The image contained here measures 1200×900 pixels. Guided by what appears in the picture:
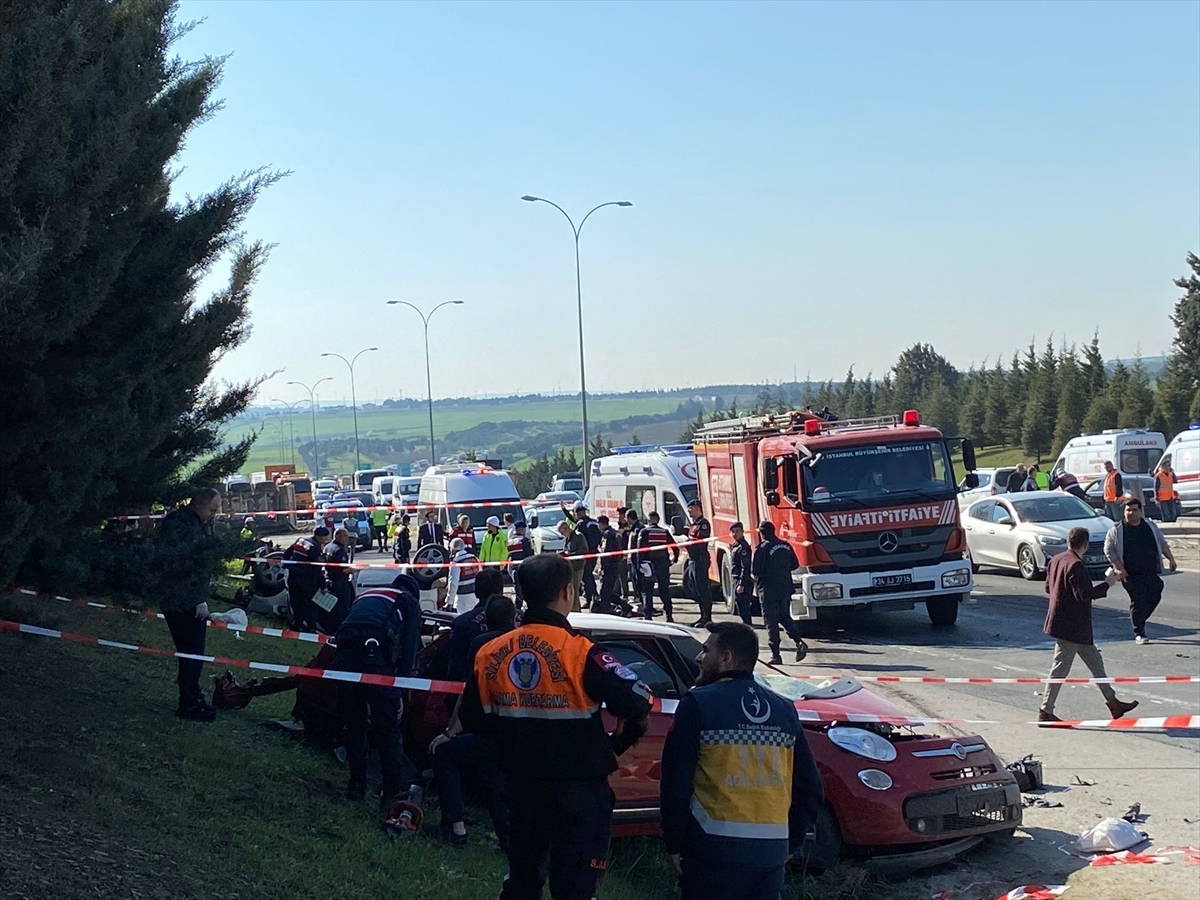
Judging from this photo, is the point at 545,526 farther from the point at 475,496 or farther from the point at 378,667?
the point at 378,667

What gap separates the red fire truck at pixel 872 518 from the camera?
56.0 ft

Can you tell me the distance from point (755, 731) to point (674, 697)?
2.98 metres

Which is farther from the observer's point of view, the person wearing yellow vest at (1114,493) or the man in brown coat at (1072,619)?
the person wearing yellow vest at (1114,493)

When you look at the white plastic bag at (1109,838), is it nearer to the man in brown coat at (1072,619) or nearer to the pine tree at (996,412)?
the man in brown coat at (1072,619)

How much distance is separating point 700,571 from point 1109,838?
492 inches

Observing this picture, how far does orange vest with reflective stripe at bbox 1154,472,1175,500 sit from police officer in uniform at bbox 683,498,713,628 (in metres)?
13.8

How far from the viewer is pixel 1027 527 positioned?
22.4 m

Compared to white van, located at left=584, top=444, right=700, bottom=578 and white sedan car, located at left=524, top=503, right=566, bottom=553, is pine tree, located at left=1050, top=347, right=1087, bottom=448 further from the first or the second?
white van, located at left=584, top=444, right=700, bottom=578

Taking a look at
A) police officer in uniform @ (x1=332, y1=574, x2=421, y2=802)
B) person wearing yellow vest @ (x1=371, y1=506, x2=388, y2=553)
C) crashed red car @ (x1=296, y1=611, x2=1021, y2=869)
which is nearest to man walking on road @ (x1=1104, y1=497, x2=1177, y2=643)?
crashed red car @ (x1=296, y1=611, x2=1021, y2=869)

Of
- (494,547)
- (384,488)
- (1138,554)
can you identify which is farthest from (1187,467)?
(384,488)

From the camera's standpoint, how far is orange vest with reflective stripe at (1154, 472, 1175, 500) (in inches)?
1156

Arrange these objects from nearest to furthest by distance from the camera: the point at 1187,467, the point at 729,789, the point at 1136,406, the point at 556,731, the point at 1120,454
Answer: the point at 729,789 → the point at 556,731 → the point at 1187,467 → the point at 1120,454 → the point at 1136,406

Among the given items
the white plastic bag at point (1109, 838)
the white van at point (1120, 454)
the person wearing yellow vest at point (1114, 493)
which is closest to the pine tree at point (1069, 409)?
the white van at point (1120, 454)

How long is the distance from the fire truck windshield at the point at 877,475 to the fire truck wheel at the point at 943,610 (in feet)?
4.82
